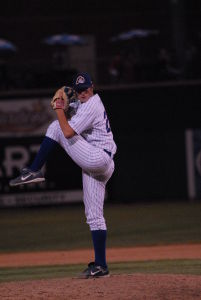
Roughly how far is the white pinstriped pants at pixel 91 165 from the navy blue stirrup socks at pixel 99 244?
48 millimetres

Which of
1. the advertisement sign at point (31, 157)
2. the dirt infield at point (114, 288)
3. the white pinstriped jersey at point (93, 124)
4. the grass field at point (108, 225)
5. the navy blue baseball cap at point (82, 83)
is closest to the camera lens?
the dirt infield at point (114, 288)

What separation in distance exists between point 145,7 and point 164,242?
37.9 feet

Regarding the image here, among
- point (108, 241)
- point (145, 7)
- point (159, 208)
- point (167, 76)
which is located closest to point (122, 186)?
point (159, 208)

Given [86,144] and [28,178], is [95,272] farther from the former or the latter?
[86,144]

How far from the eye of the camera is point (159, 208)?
15477 mm

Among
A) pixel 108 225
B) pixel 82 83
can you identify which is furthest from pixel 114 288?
pixel 108 225

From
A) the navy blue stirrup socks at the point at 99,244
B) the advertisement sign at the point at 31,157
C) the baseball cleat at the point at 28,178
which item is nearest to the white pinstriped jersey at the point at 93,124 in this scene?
the baseball cleat at the point at 28,178

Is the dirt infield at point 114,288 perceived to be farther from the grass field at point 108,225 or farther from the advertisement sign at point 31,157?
the advertisement sign at point 31,157

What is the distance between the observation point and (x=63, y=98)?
6.83 meters

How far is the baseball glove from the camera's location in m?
6.79

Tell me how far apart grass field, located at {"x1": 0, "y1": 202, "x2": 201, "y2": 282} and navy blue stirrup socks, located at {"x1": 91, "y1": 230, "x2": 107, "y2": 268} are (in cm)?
148

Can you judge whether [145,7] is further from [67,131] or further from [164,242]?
[67,131]

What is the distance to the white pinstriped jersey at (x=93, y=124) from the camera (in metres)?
6.76

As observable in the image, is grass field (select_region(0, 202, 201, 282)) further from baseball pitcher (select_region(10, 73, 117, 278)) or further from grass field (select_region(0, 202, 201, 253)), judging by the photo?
baseball pitcher (select_region(10, 73, 117, 278))
